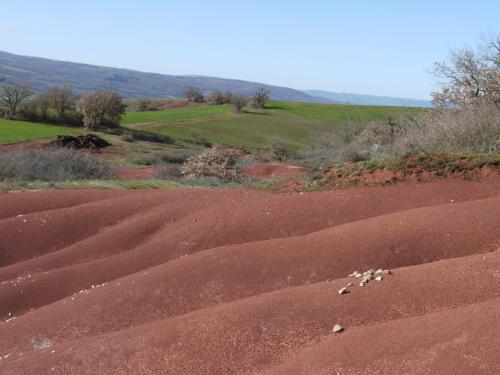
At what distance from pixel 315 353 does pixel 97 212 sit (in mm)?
11198

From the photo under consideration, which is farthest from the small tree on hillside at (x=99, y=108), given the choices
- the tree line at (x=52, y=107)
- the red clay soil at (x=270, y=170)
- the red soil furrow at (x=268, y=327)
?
the red soil furrow at (x=268, y=327)

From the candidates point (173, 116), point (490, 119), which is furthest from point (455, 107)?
point (173, 116)

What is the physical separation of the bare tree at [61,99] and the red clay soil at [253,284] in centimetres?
4958

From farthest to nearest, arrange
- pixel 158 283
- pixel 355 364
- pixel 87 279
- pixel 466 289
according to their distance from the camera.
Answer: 1. pixel 87 279
2. pixel 158 283
3. pixel 466 289
4. pixel 355 364

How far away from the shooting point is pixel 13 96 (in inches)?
2522

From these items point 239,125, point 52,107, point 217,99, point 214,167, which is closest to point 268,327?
point 214,167

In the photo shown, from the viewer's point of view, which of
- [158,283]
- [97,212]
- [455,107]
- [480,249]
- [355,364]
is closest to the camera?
[355,364]

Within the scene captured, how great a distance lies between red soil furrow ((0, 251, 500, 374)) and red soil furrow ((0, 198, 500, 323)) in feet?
3.76

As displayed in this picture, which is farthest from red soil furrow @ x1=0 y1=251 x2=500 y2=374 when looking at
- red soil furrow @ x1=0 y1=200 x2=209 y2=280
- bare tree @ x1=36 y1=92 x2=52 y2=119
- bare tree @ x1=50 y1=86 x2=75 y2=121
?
bare tree @ x1=36 y1=92 x2=52 y2=119

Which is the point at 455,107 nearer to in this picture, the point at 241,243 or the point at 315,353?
the point at 241,243

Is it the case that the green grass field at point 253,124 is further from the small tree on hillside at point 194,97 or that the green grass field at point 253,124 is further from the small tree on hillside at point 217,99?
the small tree on hillside at point 194,97

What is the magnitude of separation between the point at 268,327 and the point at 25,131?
50.5 metres

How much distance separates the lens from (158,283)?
35.0 ft

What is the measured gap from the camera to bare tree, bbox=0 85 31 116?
63.4 metres
